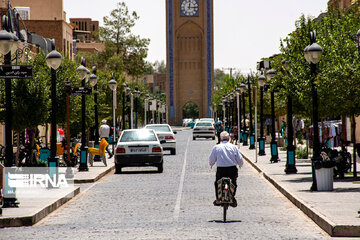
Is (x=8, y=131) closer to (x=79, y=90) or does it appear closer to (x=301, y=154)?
(x=79, y=90)

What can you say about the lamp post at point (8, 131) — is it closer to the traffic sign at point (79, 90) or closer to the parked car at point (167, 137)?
the traffic sign at point (79, 90)

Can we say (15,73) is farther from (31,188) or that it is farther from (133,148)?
(133,148)

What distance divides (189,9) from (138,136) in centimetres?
10745

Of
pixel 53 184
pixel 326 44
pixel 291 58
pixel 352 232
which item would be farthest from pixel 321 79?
pixel 352 232

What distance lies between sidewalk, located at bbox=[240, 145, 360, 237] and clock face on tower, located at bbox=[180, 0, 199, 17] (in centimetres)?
10918

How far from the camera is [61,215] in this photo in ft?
46.7

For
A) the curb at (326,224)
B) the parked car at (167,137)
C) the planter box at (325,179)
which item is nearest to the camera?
the curb at (326,224)

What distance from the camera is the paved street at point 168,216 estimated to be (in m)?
11.1

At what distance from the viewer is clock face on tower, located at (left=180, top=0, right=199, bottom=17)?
13250 centimetres

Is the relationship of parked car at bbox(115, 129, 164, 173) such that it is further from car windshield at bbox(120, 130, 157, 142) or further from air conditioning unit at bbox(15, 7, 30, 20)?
air conditioning unit at bbox(15, 7, 30, 20)

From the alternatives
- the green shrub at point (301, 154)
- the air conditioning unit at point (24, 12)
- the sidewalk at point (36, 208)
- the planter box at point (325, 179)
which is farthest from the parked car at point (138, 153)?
the air conditioning unit at point (24, 12)

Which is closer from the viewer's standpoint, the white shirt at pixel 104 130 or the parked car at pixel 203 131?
the white shirt at pixel 104 130

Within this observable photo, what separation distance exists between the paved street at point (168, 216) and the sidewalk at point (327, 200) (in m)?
0.19

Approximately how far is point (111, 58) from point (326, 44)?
6949cm
